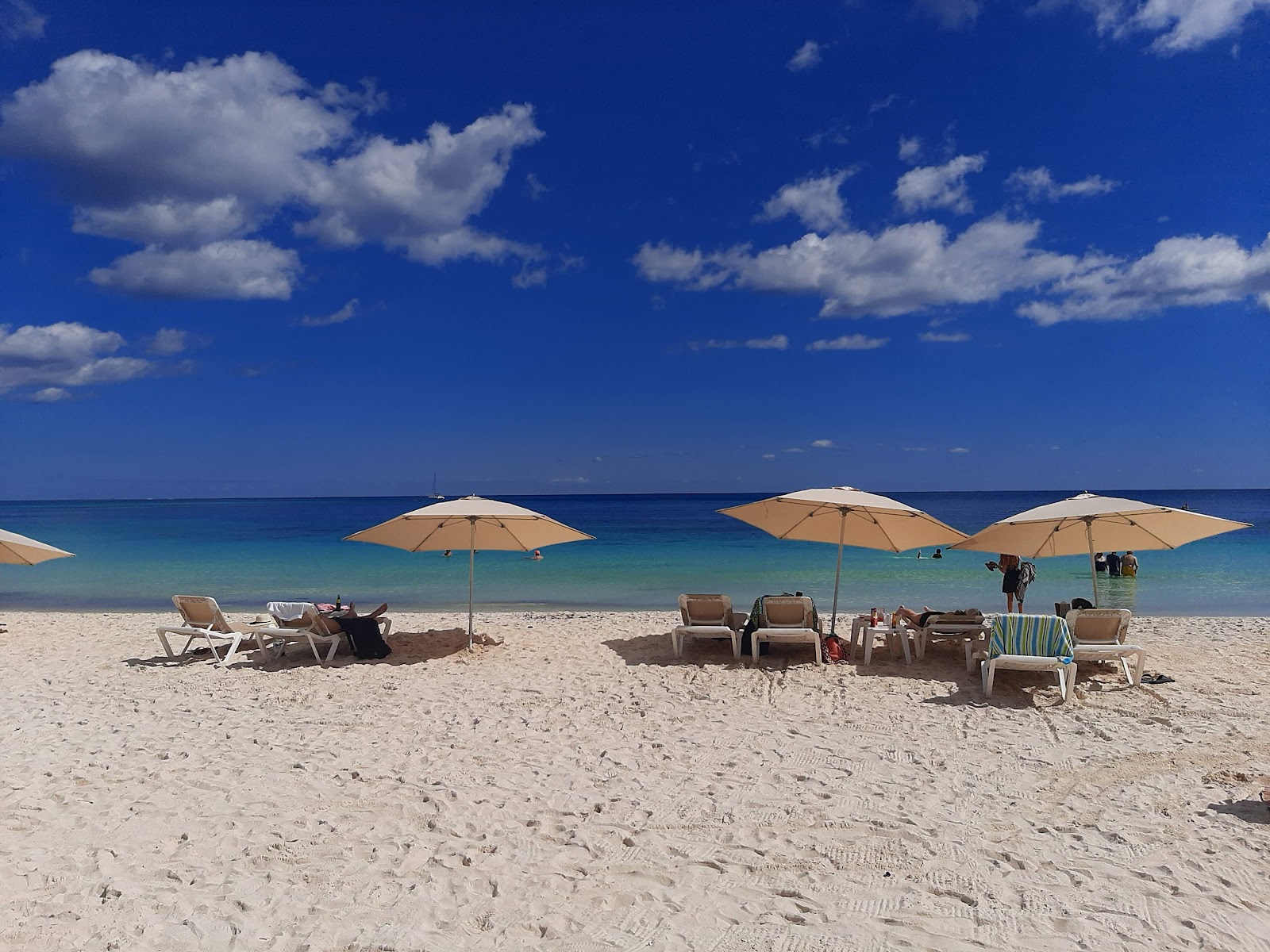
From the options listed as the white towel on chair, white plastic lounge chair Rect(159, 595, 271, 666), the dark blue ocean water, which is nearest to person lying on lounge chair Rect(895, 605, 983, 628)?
the white towel on chair

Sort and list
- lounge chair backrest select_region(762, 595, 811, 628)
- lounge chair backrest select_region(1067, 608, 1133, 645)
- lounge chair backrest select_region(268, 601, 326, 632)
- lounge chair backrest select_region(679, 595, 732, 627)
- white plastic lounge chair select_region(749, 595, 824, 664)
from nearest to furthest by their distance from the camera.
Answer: lounge chair backrest select_region(1067, 608, 1133, 645) < white plastic lounge chair select_region(749, 595, 824, 664) < lounge chair backrest select_region(762, 595, 811, 628) < lounge chair backrest select_region(268, 601, 326, 632) < lounge chair backrest select_region(679, 595, 732, 627)

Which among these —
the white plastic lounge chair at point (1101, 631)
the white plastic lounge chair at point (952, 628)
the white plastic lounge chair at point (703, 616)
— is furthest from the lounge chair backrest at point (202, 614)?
the white plastic lounge chair at point (1101, 631)

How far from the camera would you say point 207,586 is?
69.9 ft

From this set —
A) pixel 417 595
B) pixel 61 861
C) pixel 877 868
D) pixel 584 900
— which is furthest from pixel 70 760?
pixel 417 595

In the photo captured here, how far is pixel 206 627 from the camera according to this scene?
9172 millimetres

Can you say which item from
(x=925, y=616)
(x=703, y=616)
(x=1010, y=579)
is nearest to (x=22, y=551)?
(x=703, y=616)

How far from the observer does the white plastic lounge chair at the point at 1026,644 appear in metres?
7.05

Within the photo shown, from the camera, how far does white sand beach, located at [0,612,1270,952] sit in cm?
340

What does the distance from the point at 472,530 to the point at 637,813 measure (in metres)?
5.47

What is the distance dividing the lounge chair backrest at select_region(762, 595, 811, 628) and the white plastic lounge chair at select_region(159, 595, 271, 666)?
5596 mm

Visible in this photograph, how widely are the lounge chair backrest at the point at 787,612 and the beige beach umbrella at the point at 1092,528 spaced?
194cm

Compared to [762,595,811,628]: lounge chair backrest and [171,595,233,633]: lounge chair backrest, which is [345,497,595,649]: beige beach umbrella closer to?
[171,595,233,633]: lounge chair backrest

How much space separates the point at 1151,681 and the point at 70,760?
912 centimetres

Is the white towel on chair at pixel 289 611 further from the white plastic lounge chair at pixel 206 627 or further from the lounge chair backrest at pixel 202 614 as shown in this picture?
the lounge chair backrest at pixel 202 614
